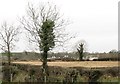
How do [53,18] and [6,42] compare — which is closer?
[53,18]

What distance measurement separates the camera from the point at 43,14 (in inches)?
1524

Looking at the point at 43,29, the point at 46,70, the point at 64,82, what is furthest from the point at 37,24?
the point at 64,82

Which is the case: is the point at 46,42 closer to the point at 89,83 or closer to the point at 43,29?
the point at 43,29

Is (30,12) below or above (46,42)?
above

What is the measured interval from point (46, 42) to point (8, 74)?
16.5 feet

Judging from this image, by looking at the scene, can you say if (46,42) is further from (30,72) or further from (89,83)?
(89,83)

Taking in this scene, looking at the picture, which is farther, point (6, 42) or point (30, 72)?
point (6, 42)

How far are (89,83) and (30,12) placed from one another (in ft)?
48.1

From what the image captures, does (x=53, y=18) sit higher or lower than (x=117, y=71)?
higher

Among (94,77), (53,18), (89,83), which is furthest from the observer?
(53,18)

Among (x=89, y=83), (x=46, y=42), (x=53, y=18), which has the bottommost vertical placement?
(x=89, y=83)

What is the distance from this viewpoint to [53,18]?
38.3 m

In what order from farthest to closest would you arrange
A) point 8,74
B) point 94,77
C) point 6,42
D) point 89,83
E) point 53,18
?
point 6,42
point 53,18
point 8,74
point 94,77
point 89,83

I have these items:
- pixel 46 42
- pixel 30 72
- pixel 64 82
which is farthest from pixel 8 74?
pixel 64 82
